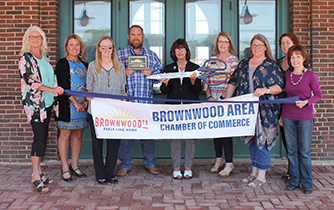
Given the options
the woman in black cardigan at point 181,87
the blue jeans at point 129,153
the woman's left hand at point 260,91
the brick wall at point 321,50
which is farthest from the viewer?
the brick wall at point 321,50

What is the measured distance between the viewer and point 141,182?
4539 millimetres

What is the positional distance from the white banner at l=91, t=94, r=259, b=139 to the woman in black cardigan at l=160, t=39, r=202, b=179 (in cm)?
30

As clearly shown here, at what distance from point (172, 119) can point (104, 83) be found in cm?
109

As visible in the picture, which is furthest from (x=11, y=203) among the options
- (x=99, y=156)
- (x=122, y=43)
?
(x=122, y=43)

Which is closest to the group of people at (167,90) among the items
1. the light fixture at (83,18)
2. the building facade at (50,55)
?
the building facade at (50,55)

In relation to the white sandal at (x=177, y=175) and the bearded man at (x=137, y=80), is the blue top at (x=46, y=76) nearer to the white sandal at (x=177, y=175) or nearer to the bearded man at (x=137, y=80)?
the bearded man at (x=137, y=80)

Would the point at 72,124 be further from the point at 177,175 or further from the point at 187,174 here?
the point at 187,174

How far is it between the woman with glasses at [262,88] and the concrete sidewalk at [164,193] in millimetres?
385

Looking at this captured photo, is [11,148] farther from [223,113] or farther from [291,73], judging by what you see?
[291,73]

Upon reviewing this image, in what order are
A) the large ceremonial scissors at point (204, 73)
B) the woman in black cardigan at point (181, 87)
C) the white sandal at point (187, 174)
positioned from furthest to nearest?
the white sandal at point (187, 174)
the woman in black cardigan at point (181, 87)
the large ceremonial scissors at point (204, 73)

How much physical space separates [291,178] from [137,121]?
2.26 meters

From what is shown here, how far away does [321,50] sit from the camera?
5477mm

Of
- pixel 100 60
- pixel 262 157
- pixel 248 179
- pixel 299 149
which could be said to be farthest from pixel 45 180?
pixel 299 149

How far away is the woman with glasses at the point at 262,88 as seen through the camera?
13.6 feet
